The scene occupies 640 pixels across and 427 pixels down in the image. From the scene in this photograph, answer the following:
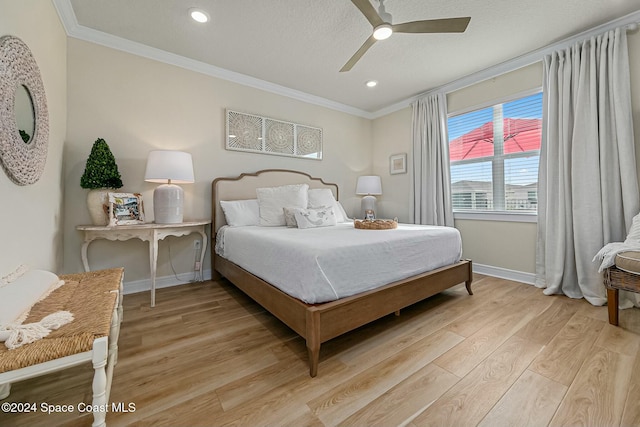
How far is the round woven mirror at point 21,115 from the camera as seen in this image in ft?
3.92

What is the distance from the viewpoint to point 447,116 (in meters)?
3.52

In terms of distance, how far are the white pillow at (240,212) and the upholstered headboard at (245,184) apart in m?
0.11

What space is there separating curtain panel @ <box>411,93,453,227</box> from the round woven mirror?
12.7 feet

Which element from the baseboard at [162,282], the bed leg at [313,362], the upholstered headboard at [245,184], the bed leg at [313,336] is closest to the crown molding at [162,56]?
the upholstered headboard at [245,184]

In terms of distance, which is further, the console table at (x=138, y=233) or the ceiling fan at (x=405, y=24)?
the console table at (x=138, y=233)

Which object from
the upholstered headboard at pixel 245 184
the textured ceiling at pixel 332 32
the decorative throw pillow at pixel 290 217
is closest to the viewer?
the textured ceiling at pixel 332 32

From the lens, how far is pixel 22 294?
40.7 inches

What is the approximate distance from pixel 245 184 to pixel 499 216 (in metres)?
3.16

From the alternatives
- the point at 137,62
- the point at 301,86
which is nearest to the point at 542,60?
the point at 301,86

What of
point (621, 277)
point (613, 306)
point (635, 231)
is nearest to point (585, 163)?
point (635, 231)

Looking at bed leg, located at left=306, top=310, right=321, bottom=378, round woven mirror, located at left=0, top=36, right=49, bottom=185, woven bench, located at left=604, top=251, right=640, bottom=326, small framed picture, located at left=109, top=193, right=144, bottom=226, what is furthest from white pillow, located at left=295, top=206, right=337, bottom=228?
woven bench, located at left=604, top=251, right=640, bottom=326

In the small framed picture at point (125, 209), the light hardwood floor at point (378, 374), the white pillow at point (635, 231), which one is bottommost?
the light hardwood floor at point (378, 374)

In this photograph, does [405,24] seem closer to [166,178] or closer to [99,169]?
[166,178]

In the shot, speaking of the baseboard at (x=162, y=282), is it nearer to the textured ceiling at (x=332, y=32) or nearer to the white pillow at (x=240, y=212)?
the white pillow at (x=240, y=212)
